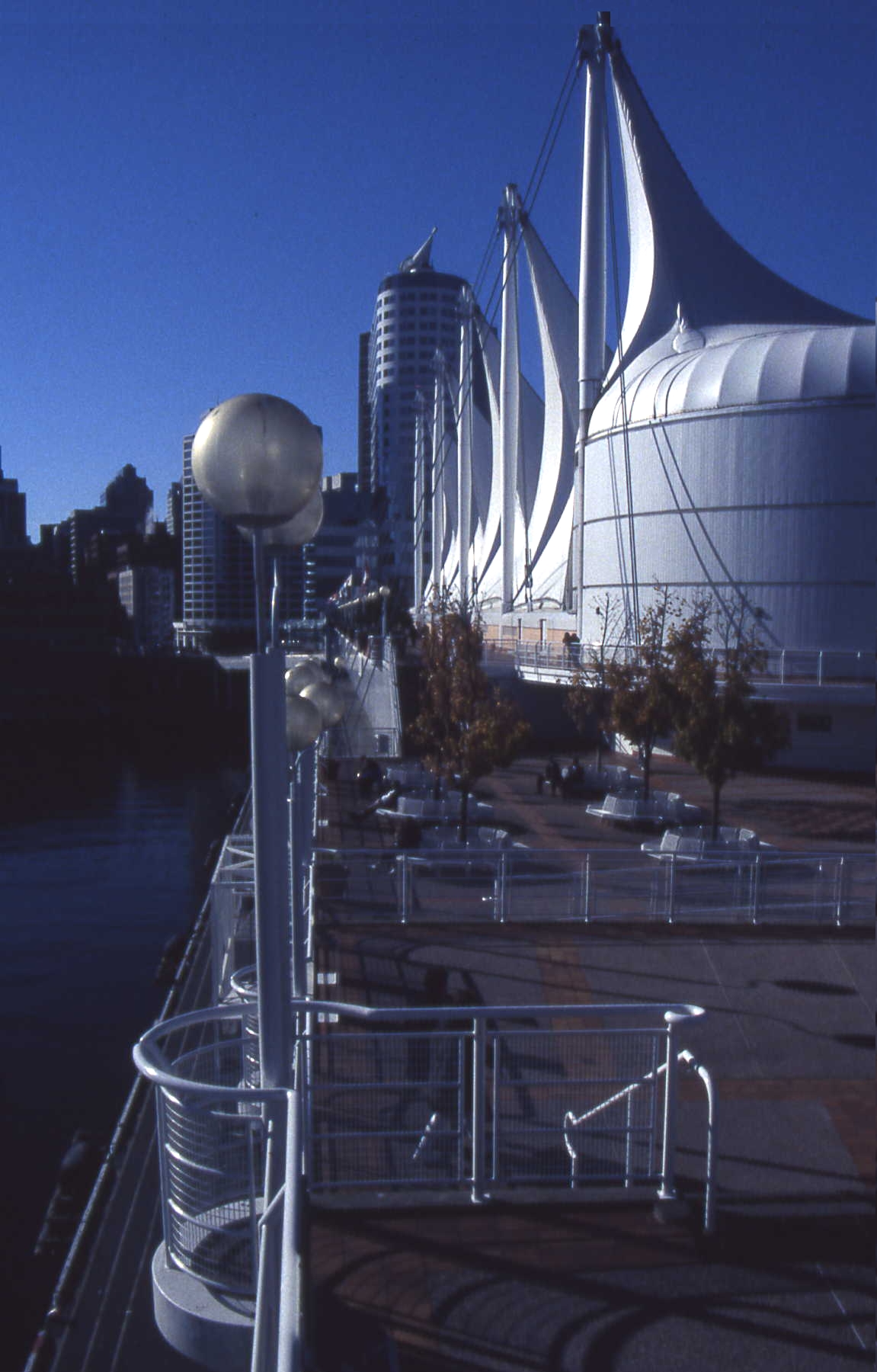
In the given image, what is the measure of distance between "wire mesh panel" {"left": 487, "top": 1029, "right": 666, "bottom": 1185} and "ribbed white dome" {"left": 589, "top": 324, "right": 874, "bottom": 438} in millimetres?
21201

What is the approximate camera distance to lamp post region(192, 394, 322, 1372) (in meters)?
3.79

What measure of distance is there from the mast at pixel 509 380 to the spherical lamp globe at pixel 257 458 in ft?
135

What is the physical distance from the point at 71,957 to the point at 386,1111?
16.1 meters

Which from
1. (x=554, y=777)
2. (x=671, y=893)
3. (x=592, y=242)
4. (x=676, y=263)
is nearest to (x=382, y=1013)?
(x=671, y=893)

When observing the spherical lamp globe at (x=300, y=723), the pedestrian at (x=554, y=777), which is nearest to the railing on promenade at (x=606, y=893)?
the spherical lamp globe at (x=300, y=723)

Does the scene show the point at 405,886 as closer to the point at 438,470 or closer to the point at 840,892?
the point at 840,892

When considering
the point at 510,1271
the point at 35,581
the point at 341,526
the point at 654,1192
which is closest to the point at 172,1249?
the point at 510,1271

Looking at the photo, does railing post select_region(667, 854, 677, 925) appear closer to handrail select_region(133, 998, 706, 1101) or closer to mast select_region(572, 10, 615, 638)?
handrail select_region(133, 998, 706, 1101)

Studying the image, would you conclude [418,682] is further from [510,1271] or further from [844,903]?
[510,1271]

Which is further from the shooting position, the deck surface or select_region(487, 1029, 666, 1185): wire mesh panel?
select_region(487, 1029, 666, 1185): wire mesh panel

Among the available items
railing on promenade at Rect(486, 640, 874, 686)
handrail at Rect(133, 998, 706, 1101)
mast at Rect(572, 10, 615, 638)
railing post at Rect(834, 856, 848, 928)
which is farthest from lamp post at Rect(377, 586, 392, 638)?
handrail at Rect(133, 998, 706, 1101)

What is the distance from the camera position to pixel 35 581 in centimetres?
9431

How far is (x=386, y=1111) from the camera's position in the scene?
5.99 metres

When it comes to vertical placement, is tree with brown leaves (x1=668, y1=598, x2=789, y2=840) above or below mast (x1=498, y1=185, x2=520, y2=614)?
below
